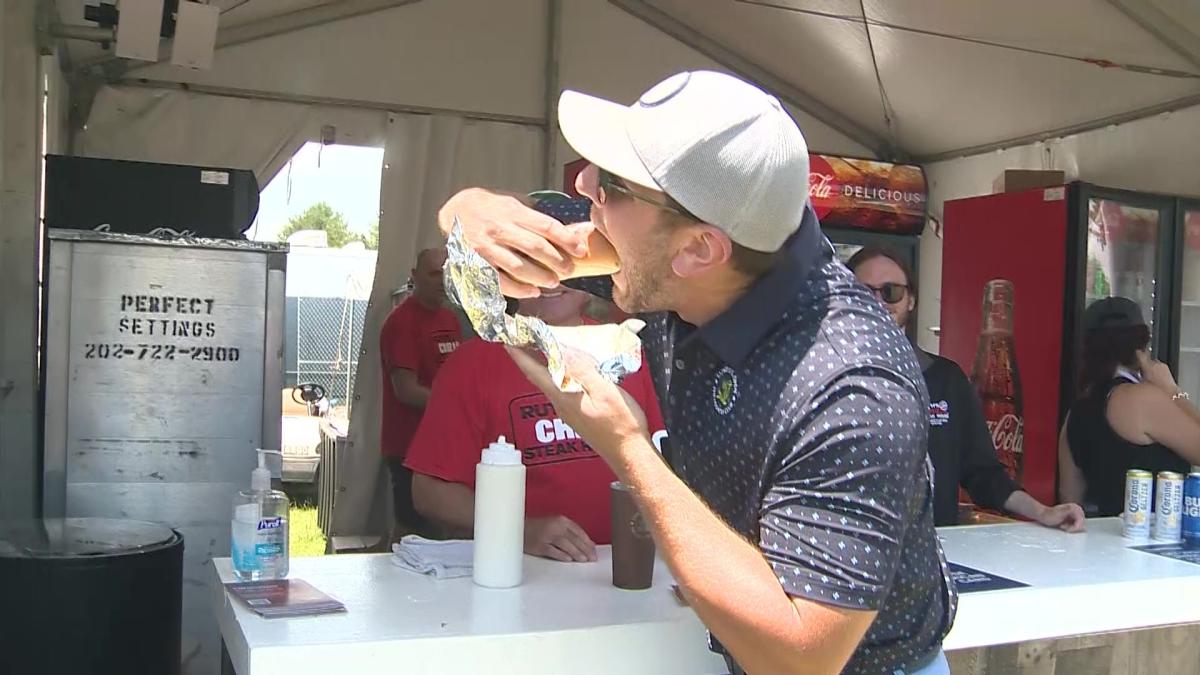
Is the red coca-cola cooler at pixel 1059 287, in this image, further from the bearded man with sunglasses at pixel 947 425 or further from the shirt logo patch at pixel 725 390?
the shirt logo patch at pixel 725 390

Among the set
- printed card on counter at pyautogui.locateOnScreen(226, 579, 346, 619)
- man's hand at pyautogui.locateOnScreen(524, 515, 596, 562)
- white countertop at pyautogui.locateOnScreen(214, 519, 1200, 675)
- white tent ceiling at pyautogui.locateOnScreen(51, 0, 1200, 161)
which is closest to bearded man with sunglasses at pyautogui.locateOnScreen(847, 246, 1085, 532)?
white countertop at pyautogui.locateOnScreen(214, 519, 1200, 675)

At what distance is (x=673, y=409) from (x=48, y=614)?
1.68 meters

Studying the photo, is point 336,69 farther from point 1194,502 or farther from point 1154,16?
point 1194,502

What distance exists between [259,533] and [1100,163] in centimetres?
482

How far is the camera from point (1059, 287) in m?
4.50

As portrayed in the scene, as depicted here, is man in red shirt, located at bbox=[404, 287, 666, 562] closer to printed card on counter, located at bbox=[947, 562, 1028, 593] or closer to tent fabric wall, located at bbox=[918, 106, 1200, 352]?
printed card on counter, located at bbox=[947, 562, 1028, 593]

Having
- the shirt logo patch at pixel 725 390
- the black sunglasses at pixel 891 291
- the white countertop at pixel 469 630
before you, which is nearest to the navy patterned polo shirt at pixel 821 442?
the shirt logo patch at pixel 725 390

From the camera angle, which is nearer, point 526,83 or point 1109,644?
point 1109,644

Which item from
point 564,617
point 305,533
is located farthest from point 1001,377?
point 305,533

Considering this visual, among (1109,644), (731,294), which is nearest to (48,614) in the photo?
(731,294)

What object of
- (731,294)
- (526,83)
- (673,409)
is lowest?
(673,409)

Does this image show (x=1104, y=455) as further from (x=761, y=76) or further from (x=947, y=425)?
(x=761, y=76)

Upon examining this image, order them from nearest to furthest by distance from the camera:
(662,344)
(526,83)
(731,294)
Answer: (731,294) → (662,344) → (526,83)

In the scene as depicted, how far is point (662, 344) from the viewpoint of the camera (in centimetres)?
133
